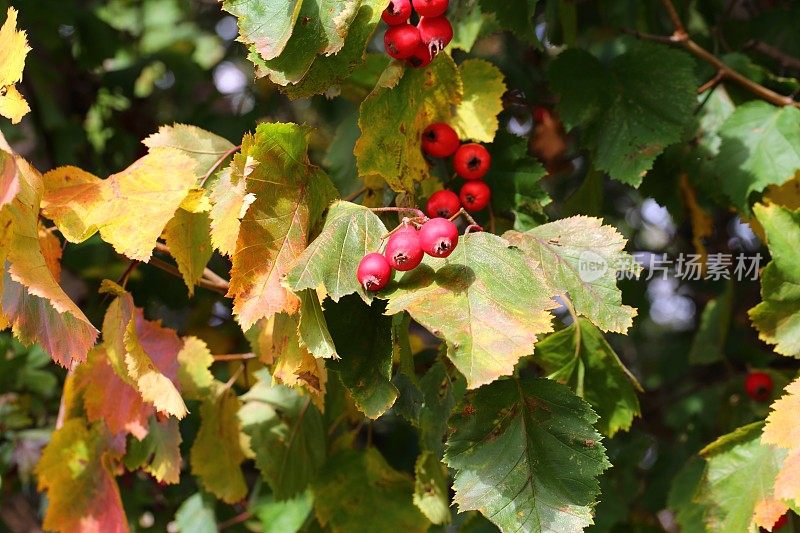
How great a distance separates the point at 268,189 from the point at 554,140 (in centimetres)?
110

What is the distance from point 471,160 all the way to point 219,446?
66cm

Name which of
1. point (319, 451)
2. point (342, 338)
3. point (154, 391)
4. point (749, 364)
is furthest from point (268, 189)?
point (749, 364)

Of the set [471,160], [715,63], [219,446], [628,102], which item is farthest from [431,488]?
[715,63]

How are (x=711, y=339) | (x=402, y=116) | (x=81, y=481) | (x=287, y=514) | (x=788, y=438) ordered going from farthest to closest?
(x=711, y=339) → (x=287, y=514) → (x=81, y=481) → (x=402, y=116) → (x=788, y=438)

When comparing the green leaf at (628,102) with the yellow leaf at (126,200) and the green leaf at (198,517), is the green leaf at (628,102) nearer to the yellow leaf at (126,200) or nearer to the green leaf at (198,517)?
the yellow leaf at (126,200)

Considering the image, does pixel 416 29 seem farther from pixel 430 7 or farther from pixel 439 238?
pixel 439 238

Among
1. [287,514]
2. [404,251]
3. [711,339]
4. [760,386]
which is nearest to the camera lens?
[404,251]

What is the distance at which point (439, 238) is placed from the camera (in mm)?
925

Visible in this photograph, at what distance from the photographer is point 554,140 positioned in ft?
6.41

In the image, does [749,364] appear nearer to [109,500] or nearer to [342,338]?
[342,338]

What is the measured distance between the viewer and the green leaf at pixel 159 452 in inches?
51.4

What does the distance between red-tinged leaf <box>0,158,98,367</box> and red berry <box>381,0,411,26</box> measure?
18.7 inches

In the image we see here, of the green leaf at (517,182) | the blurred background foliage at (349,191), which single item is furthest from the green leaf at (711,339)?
the green leaf at (517,182)

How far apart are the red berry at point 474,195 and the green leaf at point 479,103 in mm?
71
